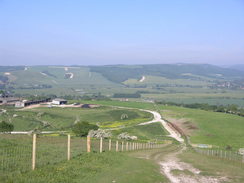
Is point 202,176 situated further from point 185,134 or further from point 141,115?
point 141,115

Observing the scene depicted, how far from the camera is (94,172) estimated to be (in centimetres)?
1585

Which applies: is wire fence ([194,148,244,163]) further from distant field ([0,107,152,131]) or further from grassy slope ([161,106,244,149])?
distant field ([0,107,152,131])

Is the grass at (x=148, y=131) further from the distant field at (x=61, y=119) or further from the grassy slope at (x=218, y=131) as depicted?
the distant field at (x=61, y=119)

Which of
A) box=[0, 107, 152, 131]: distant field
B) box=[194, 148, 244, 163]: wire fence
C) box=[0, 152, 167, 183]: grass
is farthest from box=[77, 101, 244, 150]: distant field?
box=[0, 152, 167, 183]: grass

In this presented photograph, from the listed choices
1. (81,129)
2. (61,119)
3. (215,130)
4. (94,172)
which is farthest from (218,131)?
(94,172)

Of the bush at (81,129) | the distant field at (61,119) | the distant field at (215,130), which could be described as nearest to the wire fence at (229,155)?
the distant field at (215,130)

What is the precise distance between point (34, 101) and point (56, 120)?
52.2m

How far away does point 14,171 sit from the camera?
13.8 meters

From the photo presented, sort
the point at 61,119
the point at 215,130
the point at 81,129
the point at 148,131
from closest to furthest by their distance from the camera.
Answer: the point at 81,129, the point at 148,131, the point at 215,130, the point at 61,119

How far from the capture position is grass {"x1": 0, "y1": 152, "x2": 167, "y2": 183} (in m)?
13.5

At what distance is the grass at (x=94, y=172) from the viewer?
13495 millimetres

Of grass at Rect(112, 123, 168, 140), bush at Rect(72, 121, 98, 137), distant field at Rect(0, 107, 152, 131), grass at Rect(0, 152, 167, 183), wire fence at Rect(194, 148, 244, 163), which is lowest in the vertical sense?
distant field at Rect(0, 107, 152, 131)

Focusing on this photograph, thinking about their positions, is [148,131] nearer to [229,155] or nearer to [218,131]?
[218,131]

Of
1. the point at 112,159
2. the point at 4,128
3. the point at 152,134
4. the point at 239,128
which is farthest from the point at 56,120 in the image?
the point at 112,159
